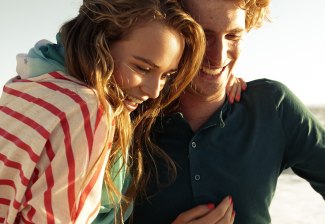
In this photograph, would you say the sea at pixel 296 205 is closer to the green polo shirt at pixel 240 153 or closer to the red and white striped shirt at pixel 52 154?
the green polo shirt at pixel 240 153

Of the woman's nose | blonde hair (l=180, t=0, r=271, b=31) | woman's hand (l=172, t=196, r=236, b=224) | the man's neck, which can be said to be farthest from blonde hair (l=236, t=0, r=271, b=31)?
woman's hand (l=172, t=196, r=236, b=224)

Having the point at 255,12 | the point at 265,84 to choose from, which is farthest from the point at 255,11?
the point at 265,84

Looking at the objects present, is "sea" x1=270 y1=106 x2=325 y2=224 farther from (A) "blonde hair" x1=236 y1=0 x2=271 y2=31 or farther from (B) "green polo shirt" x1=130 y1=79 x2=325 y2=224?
(A) "blonde hair" x1=236 y1=0 x2=271 y2=31

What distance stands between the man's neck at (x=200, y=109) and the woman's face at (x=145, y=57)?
1.35 ft

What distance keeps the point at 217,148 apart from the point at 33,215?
2.95 ft

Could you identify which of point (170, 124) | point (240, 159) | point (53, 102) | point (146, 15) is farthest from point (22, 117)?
point (240, 159)

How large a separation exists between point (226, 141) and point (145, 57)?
0.60 m

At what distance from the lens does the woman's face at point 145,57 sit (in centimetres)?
185

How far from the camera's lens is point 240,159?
221 centimetres

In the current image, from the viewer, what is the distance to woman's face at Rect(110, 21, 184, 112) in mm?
1850

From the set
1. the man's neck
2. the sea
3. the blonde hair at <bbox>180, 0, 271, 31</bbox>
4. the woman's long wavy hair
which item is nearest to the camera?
the woman's long wavy hair

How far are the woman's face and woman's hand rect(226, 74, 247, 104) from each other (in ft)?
1.55

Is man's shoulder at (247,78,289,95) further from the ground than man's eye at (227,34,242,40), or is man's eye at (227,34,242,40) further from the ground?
man's eye at (227,34,242,40)

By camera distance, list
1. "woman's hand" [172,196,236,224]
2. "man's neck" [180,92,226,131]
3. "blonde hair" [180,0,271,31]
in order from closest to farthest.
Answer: "woman's hand" [172,196,236,224] → "blonde hair" [180,0,271,31] → "man's neck" [180,92,226,131]
